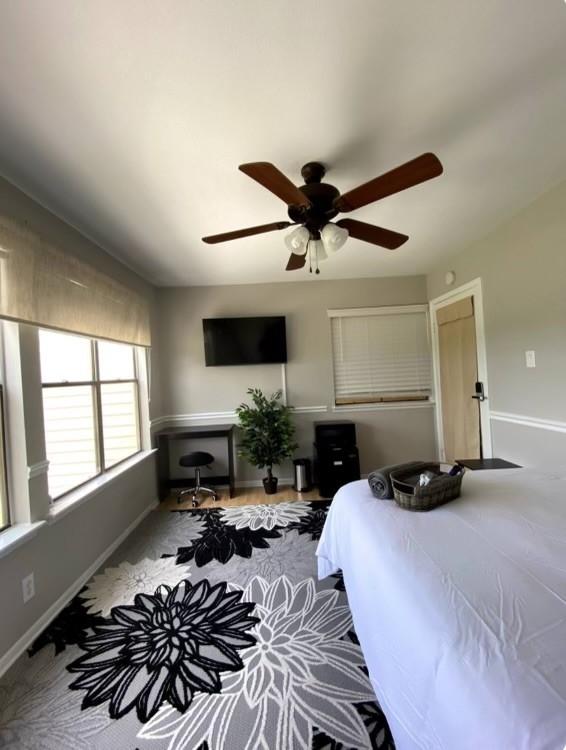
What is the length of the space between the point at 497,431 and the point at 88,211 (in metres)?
3.66

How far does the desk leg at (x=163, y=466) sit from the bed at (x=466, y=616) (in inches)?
103

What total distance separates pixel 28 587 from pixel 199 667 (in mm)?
1016

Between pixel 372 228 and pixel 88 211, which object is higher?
pixel 88 211

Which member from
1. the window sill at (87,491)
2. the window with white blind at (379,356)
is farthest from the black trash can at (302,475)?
the window sill at (87,491)

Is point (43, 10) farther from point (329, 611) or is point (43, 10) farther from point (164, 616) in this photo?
A: point (329, 611)

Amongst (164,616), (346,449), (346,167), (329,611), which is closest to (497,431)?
(346,449)

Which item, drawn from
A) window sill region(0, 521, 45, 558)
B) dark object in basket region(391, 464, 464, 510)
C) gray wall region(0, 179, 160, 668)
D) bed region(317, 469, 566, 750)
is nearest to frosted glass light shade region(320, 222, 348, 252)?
dark object in basket region(391, 464, 464, 510)

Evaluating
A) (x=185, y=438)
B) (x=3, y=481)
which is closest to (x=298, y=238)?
(x=3, y=481)

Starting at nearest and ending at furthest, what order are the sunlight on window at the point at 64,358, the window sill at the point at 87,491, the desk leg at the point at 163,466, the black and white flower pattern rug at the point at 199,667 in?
the black and white flower pattern rug at the point at 199,667
the window sill at the point at 87,491
the sunlight on window at the point at 64,358
the desk leg at the point at 163,466

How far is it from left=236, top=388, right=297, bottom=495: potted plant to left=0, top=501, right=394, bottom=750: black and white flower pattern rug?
4.12 ft

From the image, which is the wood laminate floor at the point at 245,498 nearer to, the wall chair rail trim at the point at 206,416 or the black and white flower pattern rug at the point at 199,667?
the wall chair rail trim at the point at 206,416

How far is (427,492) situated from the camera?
139cm

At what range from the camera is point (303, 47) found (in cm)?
112

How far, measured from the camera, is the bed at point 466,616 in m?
0.62
